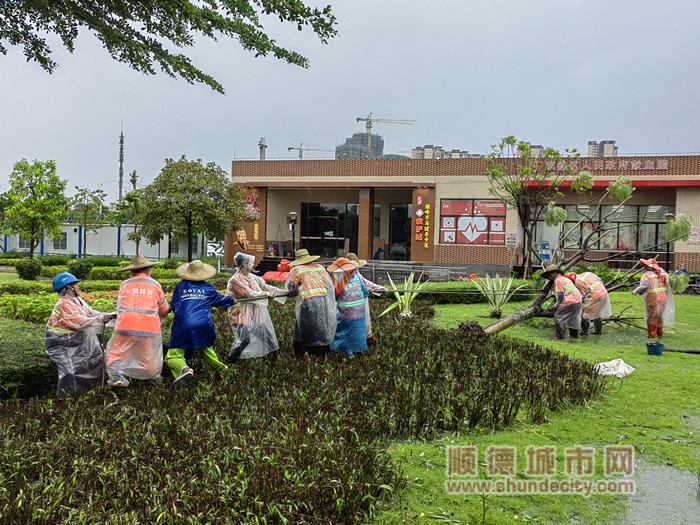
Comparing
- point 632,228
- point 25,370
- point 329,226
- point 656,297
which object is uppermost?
point 632,228

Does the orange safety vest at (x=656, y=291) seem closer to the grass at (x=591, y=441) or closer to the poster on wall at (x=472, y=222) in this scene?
the grass at (x=591, y=441)

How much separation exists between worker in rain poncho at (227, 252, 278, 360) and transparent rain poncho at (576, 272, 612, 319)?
19.8 feet

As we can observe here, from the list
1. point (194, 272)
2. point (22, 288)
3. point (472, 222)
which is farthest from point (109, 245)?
point (194, 272)

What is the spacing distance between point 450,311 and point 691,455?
950 centimetres

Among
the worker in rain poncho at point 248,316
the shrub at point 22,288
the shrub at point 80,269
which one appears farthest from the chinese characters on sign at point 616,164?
the worker in rain poncho at point 248,316

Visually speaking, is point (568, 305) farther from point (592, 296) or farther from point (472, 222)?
point (472, 222)

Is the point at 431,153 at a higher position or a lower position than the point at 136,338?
higher

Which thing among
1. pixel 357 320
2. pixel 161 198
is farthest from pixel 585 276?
pixel 161 198

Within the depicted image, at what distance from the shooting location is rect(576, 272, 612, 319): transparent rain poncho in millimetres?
10555

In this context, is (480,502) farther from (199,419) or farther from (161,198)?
(161,198)

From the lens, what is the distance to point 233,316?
7035mm

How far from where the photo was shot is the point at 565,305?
1011 centimetres

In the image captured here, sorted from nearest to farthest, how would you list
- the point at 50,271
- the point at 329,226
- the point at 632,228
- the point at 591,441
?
1. the point at 591,441
2. the point at 50,271
3. the point at 632,228
4. the point at 329,226

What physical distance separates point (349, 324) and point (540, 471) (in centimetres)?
368
